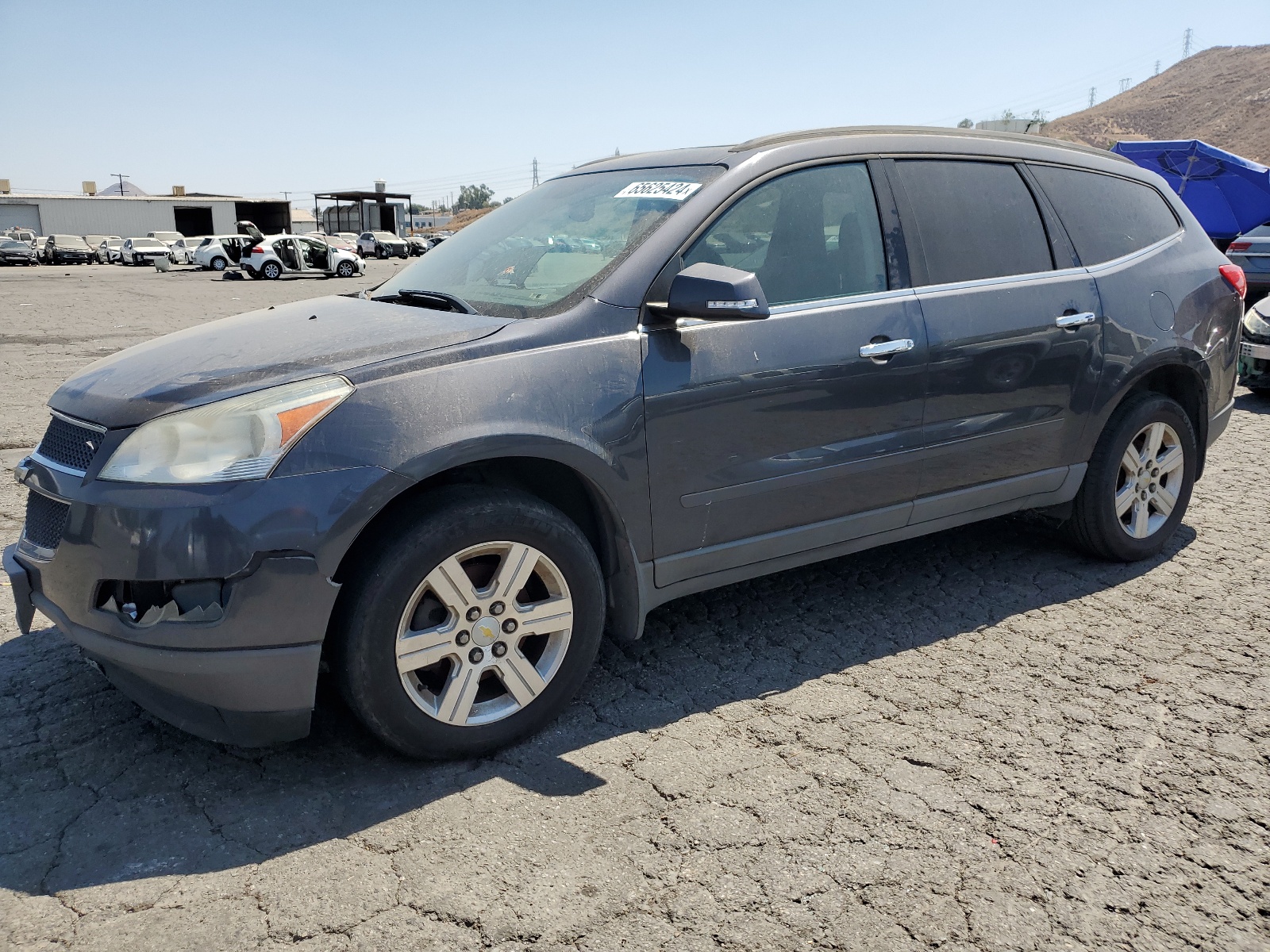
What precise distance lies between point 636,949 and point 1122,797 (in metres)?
1.46

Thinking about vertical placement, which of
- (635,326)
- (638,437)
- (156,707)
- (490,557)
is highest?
(635,326)

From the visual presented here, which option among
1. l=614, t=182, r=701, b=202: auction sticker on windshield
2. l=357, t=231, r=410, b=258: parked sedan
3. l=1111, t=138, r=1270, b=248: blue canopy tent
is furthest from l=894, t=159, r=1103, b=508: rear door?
l=357, t=231, r=410, b=258: parked sedan

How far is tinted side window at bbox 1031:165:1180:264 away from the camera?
421 cm

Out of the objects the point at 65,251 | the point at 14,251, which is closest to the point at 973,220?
the point at 14,251

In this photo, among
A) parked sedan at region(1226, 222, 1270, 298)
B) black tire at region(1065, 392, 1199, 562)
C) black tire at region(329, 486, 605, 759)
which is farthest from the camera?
parked sedan at region(1226, 222, 1270, 298)

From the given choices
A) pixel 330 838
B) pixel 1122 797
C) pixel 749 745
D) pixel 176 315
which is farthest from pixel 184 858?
pixel 176 315

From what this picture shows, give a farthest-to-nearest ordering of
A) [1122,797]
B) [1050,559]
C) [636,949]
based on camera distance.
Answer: [1050,559]
[1122,797]
[636,949]

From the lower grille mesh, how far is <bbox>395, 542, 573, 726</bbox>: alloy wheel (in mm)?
943

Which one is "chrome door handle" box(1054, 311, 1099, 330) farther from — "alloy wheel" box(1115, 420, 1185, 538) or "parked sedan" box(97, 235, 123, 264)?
"parked sedan" box(97, 235, 123, 264)

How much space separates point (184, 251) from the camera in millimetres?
50125

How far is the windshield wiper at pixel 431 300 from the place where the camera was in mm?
3318

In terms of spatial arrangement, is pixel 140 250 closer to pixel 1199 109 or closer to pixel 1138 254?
pixel 1138 254

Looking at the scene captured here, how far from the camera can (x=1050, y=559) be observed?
4676 millimetres

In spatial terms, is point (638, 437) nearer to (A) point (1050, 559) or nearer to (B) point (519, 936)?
(B) point (519, 936)
